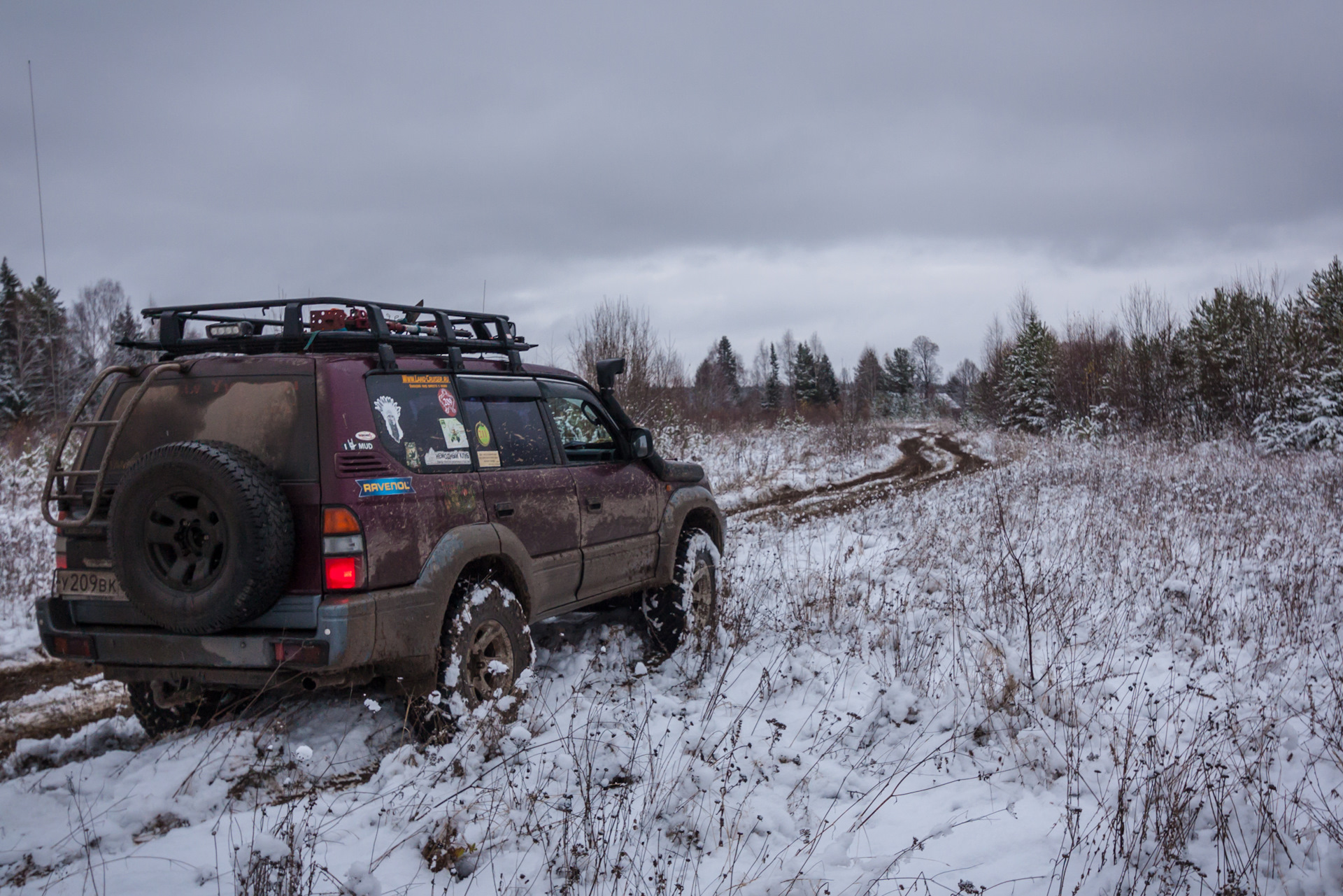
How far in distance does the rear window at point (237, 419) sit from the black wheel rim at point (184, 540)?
31 centimetres

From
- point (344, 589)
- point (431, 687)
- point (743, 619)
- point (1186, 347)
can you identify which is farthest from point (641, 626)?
point (1186, 347)

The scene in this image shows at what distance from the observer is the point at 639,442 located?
218 inches

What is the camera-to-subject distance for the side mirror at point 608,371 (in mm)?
5418

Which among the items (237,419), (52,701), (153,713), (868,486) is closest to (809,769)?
(237,419)

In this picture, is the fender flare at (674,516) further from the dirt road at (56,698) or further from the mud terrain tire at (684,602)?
the dirt road at (56,698)

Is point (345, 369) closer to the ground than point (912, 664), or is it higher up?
higher up

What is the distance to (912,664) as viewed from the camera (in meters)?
5.12

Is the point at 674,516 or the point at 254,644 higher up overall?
the point at 674,516

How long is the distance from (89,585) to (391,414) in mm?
1629

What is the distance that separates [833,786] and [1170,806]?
1.36 m

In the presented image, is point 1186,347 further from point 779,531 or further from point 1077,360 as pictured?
point 779,531

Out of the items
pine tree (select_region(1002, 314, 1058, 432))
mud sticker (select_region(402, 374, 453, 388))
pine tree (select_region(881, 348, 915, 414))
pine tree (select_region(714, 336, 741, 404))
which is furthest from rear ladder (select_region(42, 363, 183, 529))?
pine tree (select_region(881, 348, 915, 414))

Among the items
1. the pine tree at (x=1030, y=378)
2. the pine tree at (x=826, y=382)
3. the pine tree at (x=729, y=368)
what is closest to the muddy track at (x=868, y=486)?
the pine tree at (x=1030, y=378)

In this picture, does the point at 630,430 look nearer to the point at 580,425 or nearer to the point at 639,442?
the point at 639,442
